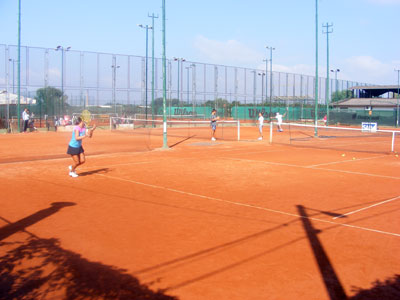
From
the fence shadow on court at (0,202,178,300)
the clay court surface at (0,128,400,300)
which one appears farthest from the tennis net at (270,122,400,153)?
the fence shadow on court at (0,202,178,300)

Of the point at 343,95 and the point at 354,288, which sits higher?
the point at 343,95

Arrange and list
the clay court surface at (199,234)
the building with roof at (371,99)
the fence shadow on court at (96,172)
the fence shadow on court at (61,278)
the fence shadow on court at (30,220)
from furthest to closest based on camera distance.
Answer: the building with roof at (371,99)
the fence shadow on court at (96,172)
the fence shadow on court at (30,220)
the clay court surface at (199,234)
the fence shadow on court at (61,278)

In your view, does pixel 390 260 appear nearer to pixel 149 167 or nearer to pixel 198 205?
pixel 198 205

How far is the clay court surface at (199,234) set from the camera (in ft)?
16.0

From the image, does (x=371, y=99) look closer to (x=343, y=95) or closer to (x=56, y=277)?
(x=343, y=95)

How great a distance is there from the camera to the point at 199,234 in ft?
22.5

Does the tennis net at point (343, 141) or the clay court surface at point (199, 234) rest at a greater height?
the tennis net at point (343, 141)

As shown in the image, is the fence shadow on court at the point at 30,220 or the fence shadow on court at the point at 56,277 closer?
the fence shadow on court at the point at 56,277

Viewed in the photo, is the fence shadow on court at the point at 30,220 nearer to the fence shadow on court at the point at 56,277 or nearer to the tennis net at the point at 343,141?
the fence shadow on court at the point at 56,277

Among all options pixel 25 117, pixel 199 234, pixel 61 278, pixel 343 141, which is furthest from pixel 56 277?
pixel 25 117

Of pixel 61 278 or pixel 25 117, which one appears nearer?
pixel 61 278

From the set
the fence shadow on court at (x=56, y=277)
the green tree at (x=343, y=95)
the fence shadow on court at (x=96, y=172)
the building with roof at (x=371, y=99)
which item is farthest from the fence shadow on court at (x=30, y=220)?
the green tree at (x=343, y=95)

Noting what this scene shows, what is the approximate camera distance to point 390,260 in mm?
5734

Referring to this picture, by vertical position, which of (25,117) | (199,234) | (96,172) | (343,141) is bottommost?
(199,234)
